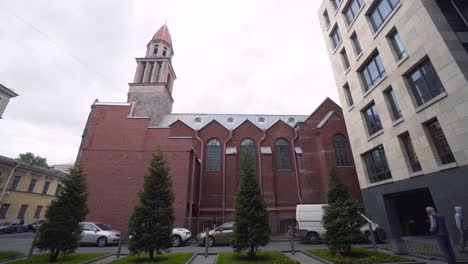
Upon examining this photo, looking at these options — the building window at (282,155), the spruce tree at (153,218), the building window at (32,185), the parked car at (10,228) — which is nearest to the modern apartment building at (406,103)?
the building window at (282,155)

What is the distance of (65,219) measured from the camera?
11.0 meters

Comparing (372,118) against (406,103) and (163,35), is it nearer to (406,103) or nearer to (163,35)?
(406,103)

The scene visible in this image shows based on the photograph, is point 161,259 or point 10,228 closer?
point 161,259

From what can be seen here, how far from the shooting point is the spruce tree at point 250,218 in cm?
1047

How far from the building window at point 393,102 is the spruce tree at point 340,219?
7106 mm

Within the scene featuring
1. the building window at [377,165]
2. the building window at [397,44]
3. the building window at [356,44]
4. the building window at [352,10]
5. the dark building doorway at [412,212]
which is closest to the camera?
the building window at [397,44]

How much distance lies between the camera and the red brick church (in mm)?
19953

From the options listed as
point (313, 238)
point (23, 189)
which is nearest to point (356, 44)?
point (313, 238)

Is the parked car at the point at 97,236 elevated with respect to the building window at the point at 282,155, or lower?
lower

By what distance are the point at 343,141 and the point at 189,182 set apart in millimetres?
16970

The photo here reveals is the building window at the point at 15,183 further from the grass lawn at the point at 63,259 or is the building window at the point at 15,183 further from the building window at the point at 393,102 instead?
the building window at the point at 393,102

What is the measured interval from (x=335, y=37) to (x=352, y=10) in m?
3.28

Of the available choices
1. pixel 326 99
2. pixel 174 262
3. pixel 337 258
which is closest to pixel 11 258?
pixel 174 262

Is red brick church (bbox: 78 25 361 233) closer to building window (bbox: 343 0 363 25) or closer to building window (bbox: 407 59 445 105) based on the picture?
building window (bbox: 343 0 363 25)
